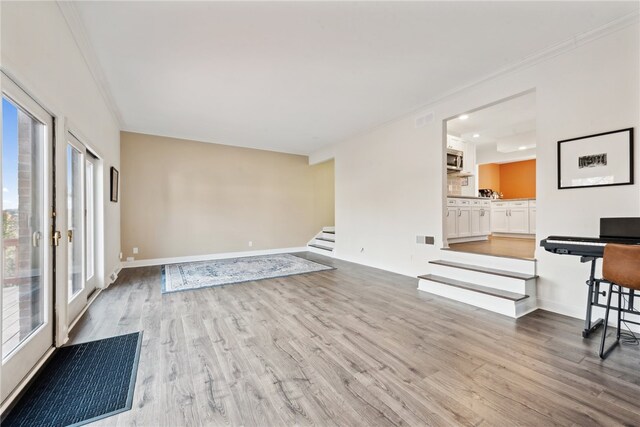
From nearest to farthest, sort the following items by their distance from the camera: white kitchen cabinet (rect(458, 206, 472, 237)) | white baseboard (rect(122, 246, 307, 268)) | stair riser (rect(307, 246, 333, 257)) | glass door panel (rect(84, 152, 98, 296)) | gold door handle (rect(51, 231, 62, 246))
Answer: gold door handle (rect(51, 231, 62, 246))
glass door panel (rect(84, 152, 98, 296))
white kitchen cabinet (rect(458, 206, 472, 237))
white baseboard (rect(122, 246, 307, 268))
stair riser (rect(307, 246, 333, 257))

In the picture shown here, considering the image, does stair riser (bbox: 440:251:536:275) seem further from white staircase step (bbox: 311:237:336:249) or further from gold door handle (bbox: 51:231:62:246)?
gold door handle (bbox: 51:231:62:246)

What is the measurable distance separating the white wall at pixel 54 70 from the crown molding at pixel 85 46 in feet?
0.18

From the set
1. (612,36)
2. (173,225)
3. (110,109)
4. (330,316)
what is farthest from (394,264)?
(110,109)

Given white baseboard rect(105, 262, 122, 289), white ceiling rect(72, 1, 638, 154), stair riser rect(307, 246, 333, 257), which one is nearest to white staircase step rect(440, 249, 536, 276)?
white ceiling rect(72, 1, 638, 154)

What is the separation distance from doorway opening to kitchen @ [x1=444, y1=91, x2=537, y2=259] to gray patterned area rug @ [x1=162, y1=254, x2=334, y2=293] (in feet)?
9.51

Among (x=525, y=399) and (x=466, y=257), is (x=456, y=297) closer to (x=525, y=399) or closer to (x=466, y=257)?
(x=466, y=257)

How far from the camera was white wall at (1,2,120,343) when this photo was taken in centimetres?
157

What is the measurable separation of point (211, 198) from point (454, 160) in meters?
5.56

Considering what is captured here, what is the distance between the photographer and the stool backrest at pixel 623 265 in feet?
6.19

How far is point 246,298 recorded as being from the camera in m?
3.45

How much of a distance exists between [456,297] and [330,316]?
5.53 ft

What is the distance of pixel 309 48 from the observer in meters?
2.78

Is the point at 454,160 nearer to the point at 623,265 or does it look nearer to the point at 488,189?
the point at 623,265

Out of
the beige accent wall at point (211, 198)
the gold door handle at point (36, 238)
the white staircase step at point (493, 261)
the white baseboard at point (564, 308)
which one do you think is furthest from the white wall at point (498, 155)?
the gold door handle at point (36, 238)
